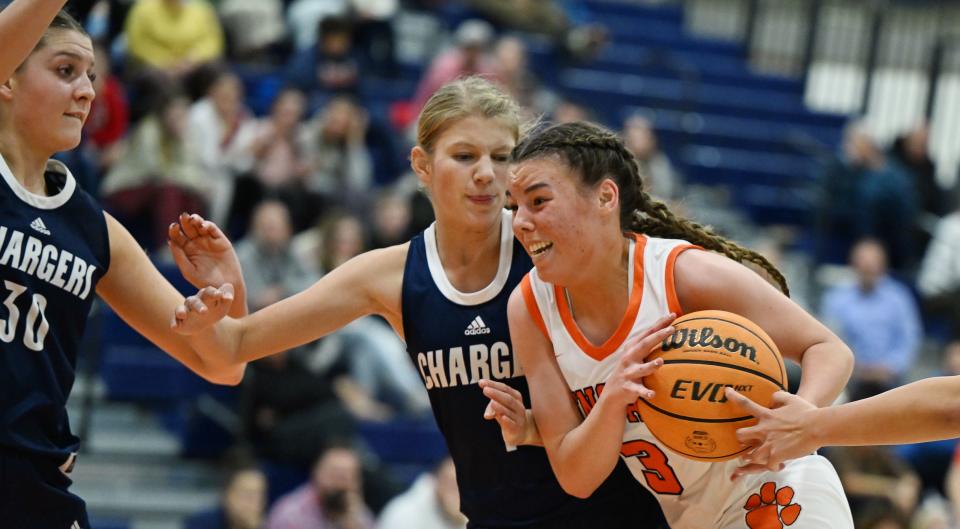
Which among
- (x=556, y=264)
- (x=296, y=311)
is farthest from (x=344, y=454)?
(x=556, y=264)

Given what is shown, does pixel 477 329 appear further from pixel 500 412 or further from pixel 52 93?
pixel 52 93

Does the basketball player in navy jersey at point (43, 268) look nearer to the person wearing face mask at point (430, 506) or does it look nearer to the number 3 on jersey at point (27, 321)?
the number 3 on jersey at point (27, 321)

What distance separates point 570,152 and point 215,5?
9.27 metres

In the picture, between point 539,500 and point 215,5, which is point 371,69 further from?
point 539,500

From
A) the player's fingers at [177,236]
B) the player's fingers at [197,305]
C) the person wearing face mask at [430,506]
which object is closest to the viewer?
the player's fingers at [197,305]

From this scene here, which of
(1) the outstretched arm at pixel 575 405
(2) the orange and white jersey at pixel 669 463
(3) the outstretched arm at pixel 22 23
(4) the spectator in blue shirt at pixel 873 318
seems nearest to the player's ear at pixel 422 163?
(1) the outstretched arm at pixel 575 405

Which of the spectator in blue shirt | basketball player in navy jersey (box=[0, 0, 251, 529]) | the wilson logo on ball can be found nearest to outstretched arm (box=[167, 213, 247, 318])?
basketball player in navy jersey (box=[0, 0, 251, 529])

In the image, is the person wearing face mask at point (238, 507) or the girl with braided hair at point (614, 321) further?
the person wearing face mask at point (238, 507)

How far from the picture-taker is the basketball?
3.79m

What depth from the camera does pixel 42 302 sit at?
3.97 metres

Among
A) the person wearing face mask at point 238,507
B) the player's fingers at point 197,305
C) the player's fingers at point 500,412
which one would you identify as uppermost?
the player's fingers at point 197,305

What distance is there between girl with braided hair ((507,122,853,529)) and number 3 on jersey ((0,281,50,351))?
1.41 metres

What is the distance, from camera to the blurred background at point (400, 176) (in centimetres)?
884

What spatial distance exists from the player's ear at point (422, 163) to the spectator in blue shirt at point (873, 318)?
732cm
